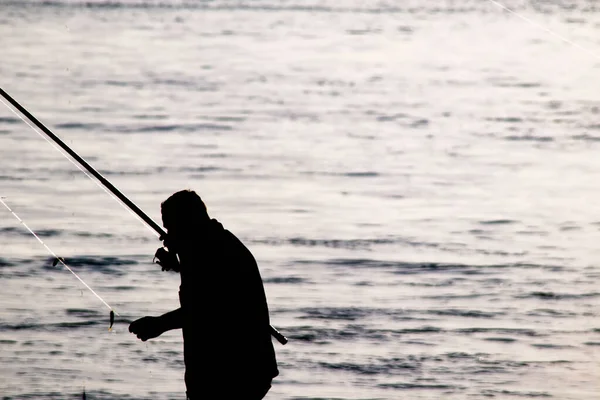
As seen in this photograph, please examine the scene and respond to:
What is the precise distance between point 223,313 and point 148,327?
0.29m

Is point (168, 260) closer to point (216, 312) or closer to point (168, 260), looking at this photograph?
point (168, 260)

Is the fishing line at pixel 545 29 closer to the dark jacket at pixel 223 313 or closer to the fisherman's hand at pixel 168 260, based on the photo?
the fisherman's hand at pixel 168 260

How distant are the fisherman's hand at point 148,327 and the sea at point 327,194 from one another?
0.25m

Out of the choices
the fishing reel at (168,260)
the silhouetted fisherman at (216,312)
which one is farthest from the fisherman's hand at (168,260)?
the silhouetted fisherman at (216,312)

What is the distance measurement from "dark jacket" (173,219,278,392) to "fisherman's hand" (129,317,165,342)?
97 mm

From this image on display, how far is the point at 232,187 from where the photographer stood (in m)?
11.2

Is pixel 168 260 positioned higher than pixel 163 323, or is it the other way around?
pixel 168 260

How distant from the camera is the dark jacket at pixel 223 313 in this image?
4613mm

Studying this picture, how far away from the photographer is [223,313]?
466cm

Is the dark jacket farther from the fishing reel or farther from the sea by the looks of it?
the fishing reel

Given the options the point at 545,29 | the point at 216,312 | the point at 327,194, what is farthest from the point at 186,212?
the point at 545,29

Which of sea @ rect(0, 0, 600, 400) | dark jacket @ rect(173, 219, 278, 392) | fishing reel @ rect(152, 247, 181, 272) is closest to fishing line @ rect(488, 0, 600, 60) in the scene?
sea @ rect(0, 0, 600, 400)

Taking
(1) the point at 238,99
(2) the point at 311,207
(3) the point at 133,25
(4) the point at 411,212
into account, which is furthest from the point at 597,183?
(3) the point at 133,25

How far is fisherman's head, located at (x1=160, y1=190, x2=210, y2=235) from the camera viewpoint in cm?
458
